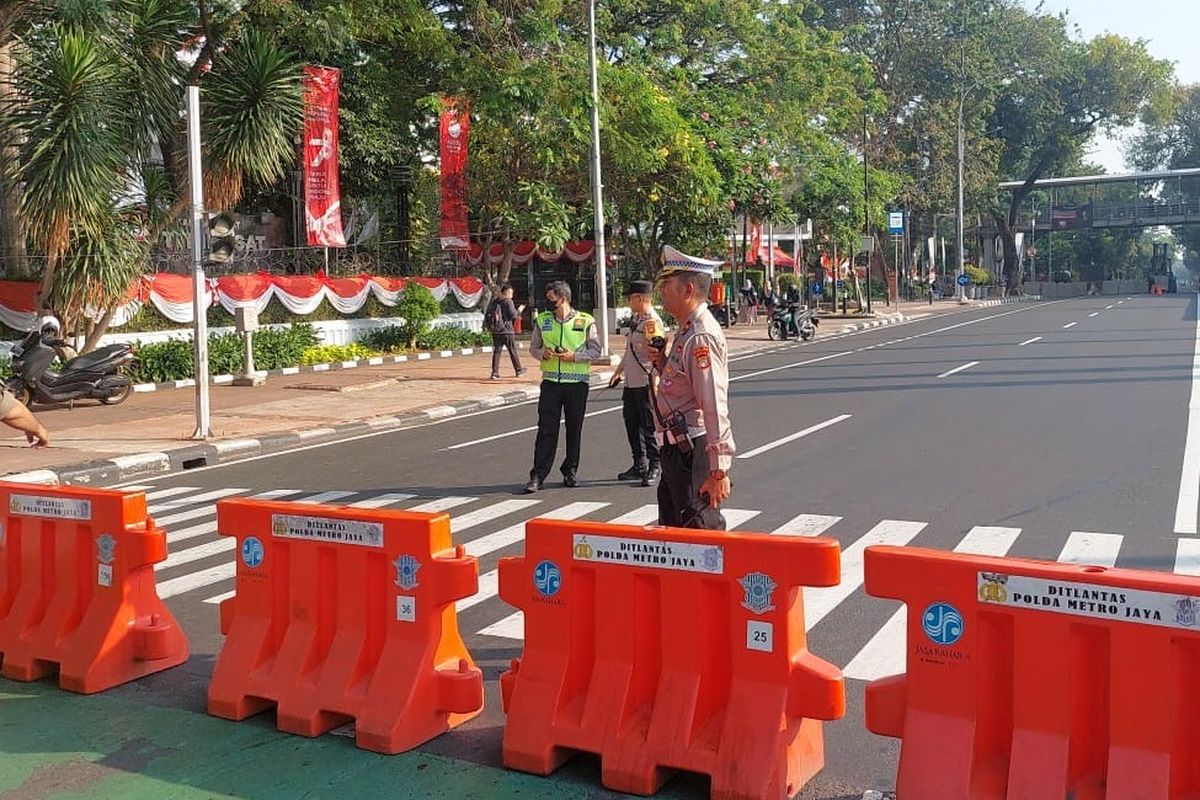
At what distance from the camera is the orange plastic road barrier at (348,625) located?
15.5ft

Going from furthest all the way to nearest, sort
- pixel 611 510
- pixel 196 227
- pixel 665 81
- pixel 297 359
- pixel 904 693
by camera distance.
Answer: pixel 665 81 < pixel 297 359 < pixel 196 227 < pixel 611 510 < pixel 904 693

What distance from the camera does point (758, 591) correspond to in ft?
13.5

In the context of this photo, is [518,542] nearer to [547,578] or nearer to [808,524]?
[808,524]

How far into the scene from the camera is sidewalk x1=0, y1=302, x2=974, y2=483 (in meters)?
12.9

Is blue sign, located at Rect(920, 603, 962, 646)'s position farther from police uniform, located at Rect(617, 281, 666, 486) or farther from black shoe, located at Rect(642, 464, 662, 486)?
black shoe, located at Rect(642, 464, 662, 486)

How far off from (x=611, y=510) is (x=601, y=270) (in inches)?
593

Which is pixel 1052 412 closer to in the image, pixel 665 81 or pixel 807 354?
pixel 807 354

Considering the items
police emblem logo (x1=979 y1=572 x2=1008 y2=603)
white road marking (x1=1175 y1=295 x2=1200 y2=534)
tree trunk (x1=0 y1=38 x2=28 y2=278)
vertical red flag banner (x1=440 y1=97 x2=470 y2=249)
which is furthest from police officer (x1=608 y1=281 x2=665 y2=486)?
vertical red flag banner (x1=440 y1=97 x2=470 y2=249)

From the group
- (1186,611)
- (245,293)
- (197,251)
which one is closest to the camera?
(1186,611)

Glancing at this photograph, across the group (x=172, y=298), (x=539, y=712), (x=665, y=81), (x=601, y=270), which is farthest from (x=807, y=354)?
(x=539, y=712)

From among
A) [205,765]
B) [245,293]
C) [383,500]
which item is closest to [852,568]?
[205,765]

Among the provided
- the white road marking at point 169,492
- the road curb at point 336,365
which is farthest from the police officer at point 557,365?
the road curb at point 336,365

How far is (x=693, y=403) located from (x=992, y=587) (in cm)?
206

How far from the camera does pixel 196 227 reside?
14086 millimetres
